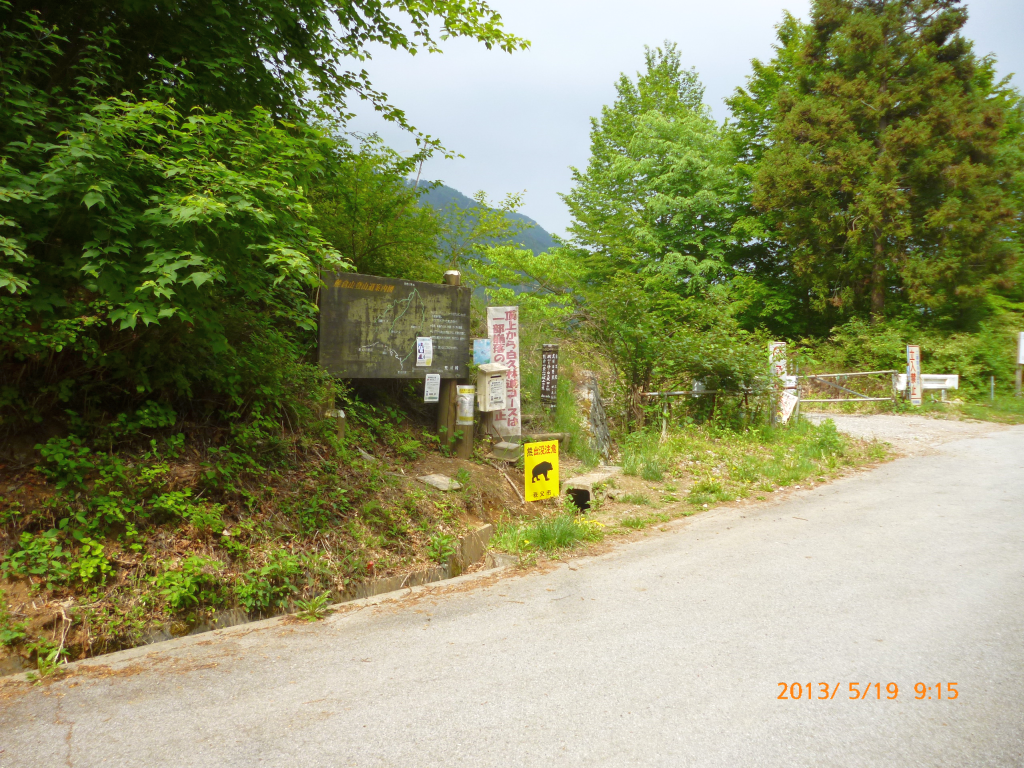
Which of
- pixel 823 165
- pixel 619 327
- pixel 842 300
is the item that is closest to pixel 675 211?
pixel 823 165

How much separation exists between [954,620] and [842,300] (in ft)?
66.8

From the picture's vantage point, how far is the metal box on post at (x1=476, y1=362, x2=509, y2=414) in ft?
24.7

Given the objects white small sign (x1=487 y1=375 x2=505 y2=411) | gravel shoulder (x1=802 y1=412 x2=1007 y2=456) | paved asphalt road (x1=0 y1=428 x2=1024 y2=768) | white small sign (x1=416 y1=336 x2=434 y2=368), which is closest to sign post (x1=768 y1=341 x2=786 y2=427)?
gravel shoulder (x1=802 y1=412 x2=1007 y2=456)

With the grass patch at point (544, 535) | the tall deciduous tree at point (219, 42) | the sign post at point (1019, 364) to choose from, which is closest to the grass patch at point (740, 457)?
the grass patch at point (544, 535)

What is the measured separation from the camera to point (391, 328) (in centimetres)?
661

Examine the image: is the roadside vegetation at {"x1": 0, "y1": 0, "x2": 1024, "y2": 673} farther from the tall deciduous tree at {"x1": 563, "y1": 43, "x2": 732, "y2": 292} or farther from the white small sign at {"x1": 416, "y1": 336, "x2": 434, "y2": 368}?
the tall deciduous tree at {"x1": 563, "y1": 43, "x2": 732, "y2": 292}

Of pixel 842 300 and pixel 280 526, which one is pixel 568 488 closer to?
pixel 280 526

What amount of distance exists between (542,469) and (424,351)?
6.47 ft

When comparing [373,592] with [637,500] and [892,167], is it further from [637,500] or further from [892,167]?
[892,167]

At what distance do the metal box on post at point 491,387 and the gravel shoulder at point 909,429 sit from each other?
813 centimetres

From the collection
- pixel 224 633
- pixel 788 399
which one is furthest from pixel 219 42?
pixel 788 399

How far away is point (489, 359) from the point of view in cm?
780

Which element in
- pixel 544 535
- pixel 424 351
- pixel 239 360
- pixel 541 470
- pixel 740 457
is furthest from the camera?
pixel 740 457

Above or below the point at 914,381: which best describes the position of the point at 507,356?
above
